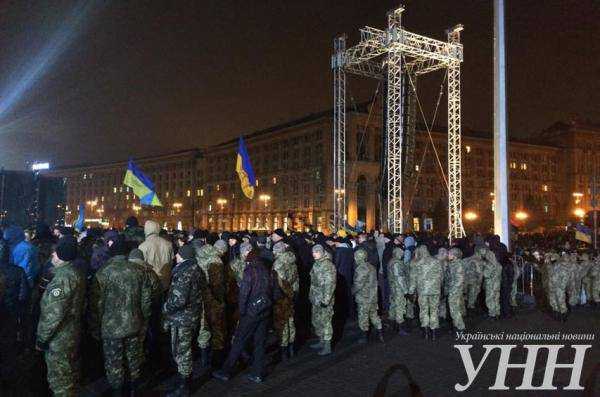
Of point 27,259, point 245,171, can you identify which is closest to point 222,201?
point 245,171

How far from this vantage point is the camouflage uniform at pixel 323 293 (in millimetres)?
8914

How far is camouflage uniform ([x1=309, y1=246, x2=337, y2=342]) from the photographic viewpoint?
351 inches

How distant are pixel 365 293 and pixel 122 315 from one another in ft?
15.3

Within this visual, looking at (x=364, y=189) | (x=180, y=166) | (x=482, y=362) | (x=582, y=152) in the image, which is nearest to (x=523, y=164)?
(x=582, y=152)

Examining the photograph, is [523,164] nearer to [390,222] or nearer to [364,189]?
[364,189]

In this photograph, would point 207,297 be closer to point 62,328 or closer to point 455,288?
point 62,328

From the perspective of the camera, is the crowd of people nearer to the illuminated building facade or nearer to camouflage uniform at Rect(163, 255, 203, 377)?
camouflage uniform at Rect(163, 255, 203, 377)

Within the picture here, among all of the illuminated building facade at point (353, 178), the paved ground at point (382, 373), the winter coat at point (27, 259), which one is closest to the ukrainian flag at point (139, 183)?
the winter coat at point (27, 259)

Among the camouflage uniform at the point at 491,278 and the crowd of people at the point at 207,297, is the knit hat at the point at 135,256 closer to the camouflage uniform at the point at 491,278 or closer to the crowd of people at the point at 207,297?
the crowd of people at the point at 207,297

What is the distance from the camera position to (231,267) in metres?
9.46

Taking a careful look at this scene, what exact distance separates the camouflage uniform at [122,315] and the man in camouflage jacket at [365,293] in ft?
13.7

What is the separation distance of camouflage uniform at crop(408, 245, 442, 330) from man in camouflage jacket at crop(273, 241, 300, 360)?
2.61 meters

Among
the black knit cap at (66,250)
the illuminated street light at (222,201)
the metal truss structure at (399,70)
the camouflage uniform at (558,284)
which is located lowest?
the camouflage uniform at (558,284)

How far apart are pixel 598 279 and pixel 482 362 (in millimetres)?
8239
